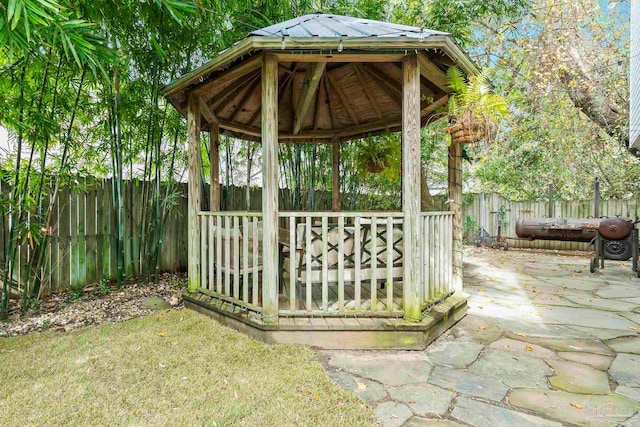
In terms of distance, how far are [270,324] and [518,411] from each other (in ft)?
5.41

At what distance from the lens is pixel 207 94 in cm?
349

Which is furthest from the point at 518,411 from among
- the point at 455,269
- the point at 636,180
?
the point at 636,180

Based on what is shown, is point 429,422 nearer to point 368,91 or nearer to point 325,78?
point 368,91

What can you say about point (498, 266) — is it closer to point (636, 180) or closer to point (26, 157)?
point (636, 180)

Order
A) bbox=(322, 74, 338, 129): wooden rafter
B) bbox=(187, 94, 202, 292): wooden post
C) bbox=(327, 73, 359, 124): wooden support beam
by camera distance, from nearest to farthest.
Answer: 1. bbox=(187, 94, 202, 292): wooden post
2. bbox=(327, 73, 359, 124): wooden support beam
3. bbox=(322, 74, 338, 129): wooden rafter

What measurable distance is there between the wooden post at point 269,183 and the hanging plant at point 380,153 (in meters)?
2.28

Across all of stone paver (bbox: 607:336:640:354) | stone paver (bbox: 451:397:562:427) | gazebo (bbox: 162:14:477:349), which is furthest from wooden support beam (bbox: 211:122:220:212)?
stone paver (bbox: 607:336:640:354)

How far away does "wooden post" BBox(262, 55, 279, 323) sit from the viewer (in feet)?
8.18

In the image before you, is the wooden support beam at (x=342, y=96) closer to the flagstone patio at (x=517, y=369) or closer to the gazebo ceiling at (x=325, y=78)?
the gazebo ceiling at (x=325, y=78)

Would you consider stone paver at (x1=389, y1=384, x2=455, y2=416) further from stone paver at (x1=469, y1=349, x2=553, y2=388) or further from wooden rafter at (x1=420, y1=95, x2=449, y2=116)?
wooden rafter at (x1=420, y1=95, x2=449, y2=116)

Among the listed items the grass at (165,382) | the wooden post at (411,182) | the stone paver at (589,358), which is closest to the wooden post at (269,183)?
the grass at (165,382)

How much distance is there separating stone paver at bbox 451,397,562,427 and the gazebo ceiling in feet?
7.44

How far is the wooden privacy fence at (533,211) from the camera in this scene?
7.22 metres

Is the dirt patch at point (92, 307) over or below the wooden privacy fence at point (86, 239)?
below
